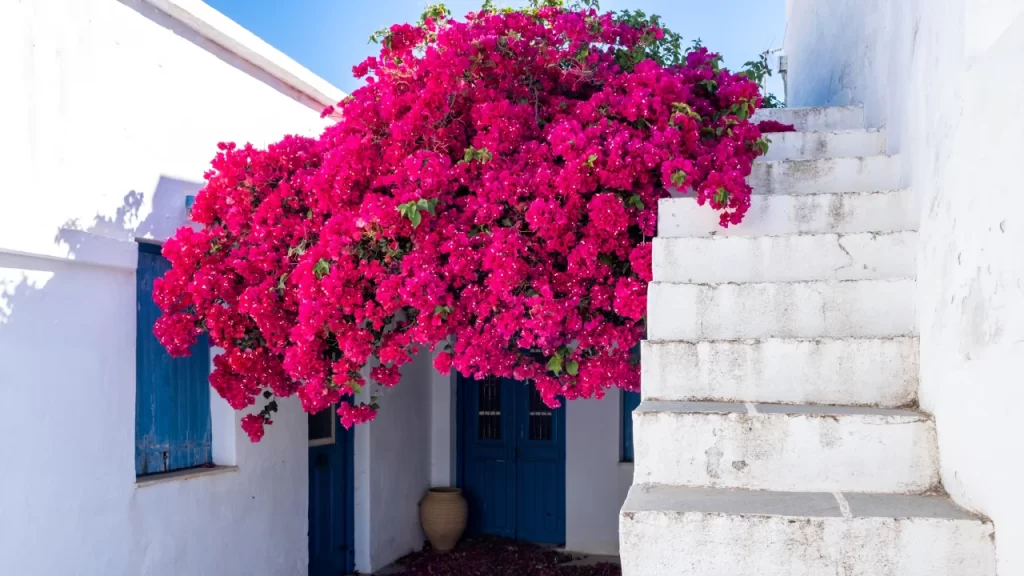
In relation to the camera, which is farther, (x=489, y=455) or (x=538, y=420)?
(x=489, y=455)

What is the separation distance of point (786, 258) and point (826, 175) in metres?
0.69

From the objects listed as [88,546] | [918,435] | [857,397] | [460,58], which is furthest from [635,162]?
[88,546]

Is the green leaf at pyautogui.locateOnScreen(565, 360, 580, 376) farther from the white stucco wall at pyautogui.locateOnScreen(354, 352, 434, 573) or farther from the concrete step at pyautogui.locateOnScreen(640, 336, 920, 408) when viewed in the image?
the white stucco wall at pyautogui.locateOnScreen(354, 352, 434, 573)

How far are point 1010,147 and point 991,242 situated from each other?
24 cm

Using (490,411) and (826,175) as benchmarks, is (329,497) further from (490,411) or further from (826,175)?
(826,175)

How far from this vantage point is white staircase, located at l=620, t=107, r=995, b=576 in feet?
7.57

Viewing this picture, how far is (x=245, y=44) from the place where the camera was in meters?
5.56

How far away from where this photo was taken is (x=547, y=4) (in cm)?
507

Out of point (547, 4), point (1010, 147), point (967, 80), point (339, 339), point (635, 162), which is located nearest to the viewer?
point (1010, 147)

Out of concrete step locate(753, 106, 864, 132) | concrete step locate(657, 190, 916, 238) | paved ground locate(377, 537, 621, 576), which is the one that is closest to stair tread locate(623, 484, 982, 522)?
concrete step locate(657, 190, 916, 238)

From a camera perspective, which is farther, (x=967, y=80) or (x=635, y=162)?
(x=635, y=162)

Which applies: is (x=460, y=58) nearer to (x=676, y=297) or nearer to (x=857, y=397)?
(x=676, y=297)

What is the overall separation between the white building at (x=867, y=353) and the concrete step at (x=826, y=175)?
0.01m

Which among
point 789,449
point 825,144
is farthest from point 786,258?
point 825,144
